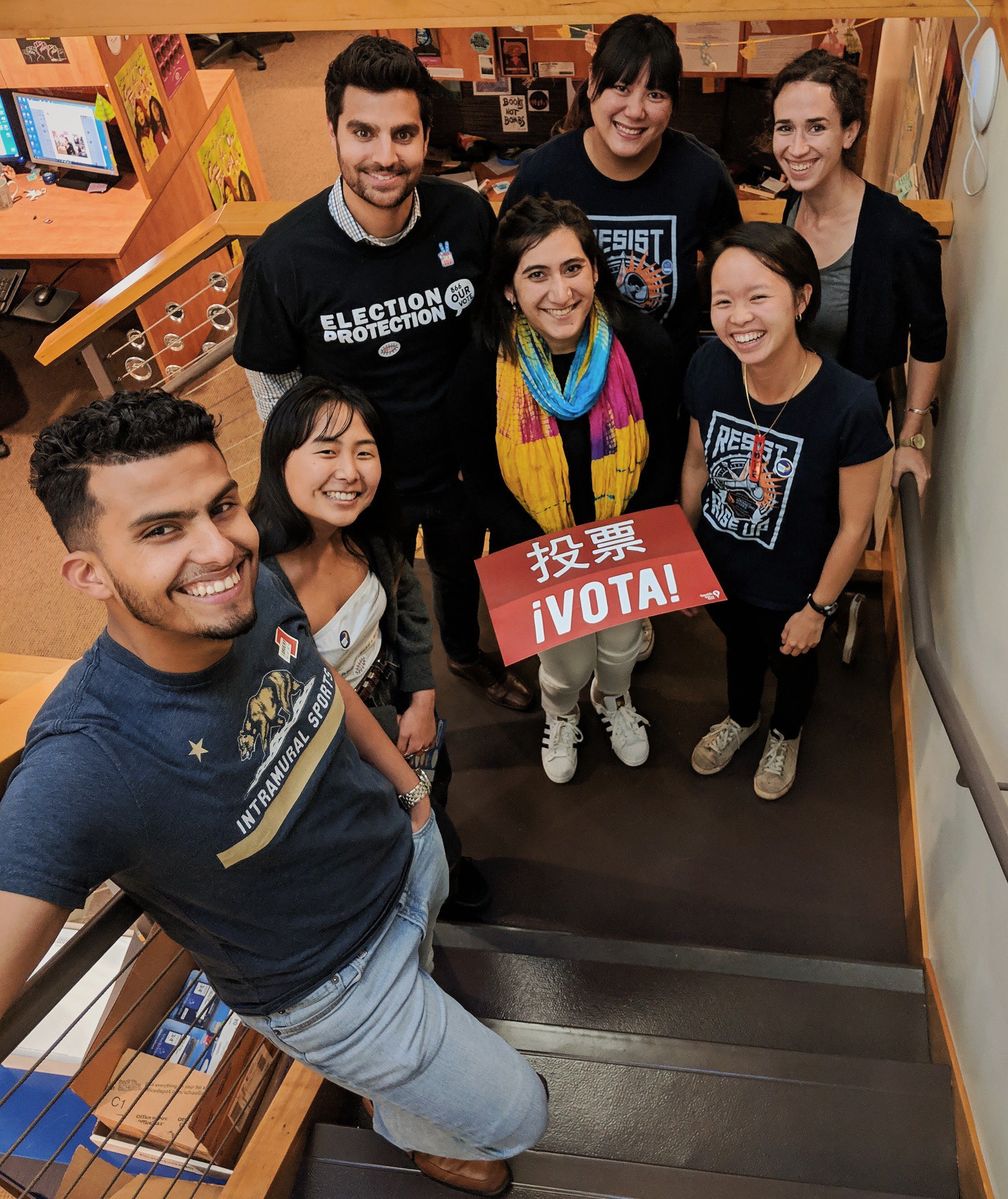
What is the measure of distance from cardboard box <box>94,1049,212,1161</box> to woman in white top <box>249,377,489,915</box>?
892 mm

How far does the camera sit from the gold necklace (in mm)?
1938

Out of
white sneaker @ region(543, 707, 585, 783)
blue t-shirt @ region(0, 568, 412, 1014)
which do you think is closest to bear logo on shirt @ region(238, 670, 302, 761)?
blue t-shirt @ region(0, 568, 412, 1014)

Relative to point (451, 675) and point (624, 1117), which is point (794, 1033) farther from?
point (451, 675)

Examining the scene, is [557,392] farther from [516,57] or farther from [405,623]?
[516,57]

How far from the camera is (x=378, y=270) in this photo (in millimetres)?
2154

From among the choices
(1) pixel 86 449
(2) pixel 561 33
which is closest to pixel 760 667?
(1) pixel 86 449

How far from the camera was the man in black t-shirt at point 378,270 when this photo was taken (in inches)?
79.2

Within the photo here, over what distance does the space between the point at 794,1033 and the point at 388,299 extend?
6.29 feet

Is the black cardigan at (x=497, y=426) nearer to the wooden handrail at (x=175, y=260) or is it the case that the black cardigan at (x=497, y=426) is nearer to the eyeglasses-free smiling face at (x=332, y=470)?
the eyeglasses-free smiling face at (x=332, y=470)

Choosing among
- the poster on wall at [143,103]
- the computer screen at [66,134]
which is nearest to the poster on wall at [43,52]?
the computer screen at [66,134]

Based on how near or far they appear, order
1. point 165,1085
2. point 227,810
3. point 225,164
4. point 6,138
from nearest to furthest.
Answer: point 227,810, point 165,1085, point 6,138, point 225,164

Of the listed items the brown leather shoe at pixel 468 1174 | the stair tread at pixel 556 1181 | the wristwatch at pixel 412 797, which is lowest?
the stair tread at pixel 556 1181

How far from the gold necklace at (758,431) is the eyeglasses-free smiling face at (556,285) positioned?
1.20ft

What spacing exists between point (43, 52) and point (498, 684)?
13.0 ft
